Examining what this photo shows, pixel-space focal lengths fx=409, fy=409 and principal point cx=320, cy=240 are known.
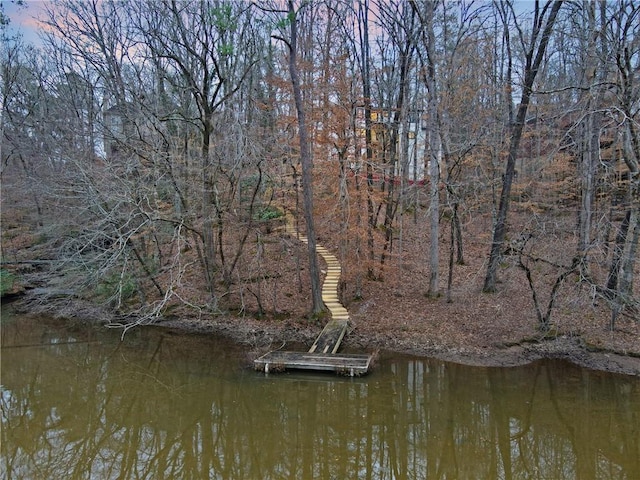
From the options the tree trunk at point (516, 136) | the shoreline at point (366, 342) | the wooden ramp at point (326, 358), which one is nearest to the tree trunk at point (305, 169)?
the wooden ramp at point (326, 358)

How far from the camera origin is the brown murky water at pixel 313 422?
607 cm

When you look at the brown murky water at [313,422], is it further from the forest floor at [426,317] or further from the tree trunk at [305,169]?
the tree trunk at [305,169]

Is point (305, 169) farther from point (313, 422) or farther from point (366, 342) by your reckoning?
point (313, 422)

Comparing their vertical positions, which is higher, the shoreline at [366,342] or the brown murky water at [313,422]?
the shoreline at [366,342]

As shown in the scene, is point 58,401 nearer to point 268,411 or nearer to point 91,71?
point 268,411

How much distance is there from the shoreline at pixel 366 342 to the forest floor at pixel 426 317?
0.08 ft

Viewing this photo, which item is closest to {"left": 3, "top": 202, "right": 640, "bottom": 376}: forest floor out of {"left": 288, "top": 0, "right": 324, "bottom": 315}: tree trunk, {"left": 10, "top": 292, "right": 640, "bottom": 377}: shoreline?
{"left": 10, "top": 292, "right": 640, "bottom": 377}: shoreline

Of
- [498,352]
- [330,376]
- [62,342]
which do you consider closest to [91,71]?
[62,342]

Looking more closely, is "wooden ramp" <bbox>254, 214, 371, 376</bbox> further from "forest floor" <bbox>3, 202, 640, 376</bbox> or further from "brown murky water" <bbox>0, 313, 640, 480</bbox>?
"forest floor" <bbox>3, 202, 640, 376</bbox>

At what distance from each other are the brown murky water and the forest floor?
86 centimetres

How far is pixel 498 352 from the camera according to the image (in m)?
10.1

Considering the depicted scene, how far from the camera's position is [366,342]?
448 inches

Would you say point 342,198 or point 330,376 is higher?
point 342,198

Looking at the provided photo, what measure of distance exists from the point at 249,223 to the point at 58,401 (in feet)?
22.4
